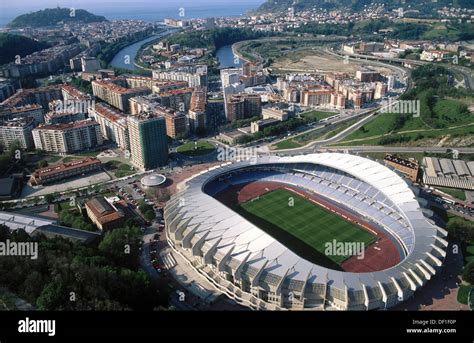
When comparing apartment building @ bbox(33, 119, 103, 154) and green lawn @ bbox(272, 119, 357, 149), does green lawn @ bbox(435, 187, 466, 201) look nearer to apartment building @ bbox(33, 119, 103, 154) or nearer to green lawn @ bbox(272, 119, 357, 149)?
green lawn @ bbox(272, 119, 357, 149)

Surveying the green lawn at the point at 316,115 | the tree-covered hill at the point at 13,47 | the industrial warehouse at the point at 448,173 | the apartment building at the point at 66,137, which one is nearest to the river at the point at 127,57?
the tree-covered hill at the point at 13,47

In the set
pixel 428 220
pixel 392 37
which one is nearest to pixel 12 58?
pixel 428 220

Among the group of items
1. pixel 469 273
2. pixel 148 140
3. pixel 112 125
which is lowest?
pixel 469 273

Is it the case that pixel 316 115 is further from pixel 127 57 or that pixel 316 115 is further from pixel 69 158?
pixel 127 57

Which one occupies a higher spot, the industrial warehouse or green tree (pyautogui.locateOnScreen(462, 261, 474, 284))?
the industrial warehouse

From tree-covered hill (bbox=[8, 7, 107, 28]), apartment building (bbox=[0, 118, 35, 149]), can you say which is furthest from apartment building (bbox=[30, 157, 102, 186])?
tree-covered hill (bbox=[8, 7, 107, 28])

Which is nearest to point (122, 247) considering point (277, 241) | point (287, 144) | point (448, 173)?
point (277, 241)

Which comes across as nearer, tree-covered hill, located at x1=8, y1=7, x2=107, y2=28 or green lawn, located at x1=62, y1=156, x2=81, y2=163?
green lawn, located at x1=62, y1=156, x2=81, y2=163
